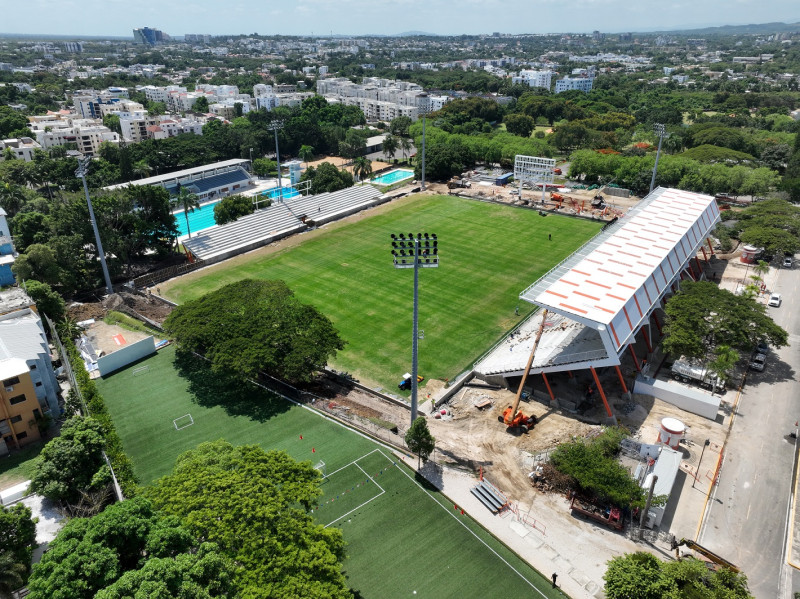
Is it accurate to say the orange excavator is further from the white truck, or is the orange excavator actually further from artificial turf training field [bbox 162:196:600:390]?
the white truck

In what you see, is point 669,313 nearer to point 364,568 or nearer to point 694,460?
point 694,460

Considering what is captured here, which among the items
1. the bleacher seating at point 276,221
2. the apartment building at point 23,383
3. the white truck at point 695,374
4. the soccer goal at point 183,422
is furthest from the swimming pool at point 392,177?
the soccer goal at point 183,422

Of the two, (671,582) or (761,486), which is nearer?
(671,582)

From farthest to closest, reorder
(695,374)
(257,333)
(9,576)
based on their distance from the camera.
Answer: (695,374) < (257,333) < (9,576)

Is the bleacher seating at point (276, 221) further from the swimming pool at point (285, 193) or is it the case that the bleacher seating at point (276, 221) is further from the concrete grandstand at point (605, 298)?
the concrete grandstand at point (605, 298)

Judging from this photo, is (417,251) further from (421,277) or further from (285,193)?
(285,193)

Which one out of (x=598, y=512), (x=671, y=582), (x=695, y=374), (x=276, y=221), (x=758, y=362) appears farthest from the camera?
(x=276, y=221)

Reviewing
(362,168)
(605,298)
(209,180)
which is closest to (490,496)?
(605,298)

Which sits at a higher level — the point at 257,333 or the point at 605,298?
the point at 605,298

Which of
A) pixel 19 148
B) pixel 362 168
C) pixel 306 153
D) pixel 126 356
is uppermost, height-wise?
pixel 19 148
